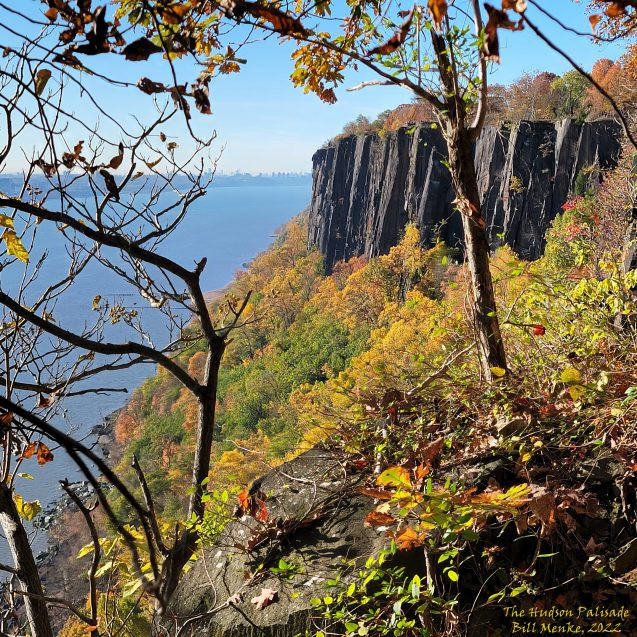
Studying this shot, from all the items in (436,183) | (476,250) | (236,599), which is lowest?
(236,599)

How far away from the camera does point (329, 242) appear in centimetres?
6706

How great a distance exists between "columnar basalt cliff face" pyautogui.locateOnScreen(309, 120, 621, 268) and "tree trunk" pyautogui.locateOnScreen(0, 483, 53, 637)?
12.9 meters

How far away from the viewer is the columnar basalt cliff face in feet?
110

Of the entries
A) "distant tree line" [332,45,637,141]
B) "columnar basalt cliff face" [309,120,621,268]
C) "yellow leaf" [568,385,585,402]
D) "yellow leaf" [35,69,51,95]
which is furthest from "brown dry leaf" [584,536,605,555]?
"distant tree line" [332,45,637,141]

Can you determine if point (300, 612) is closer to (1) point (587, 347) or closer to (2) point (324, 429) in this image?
(2) point (324, 429)

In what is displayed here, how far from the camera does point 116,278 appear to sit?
2633 inches

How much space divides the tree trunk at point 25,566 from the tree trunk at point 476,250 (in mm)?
2115

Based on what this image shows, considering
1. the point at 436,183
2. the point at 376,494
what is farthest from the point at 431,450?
the point at 436,183

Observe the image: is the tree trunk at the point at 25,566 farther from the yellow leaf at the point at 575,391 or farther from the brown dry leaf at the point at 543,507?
the yellow leaf at the point at 575,391

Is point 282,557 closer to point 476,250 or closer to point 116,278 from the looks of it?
point 476,250

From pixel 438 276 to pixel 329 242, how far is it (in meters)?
27.6

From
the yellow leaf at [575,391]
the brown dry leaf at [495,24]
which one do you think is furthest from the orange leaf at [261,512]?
the brown dry leaf at [495,24]

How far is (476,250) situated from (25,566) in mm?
2355

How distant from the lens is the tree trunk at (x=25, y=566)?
7.00 ft
